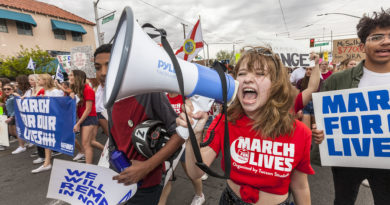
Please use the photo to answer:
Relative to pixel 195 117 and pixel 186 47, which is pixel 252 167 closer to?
pixel 195 117

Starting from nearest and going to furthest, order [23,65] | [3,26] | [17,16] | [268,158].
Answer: [268,158] → [23,65] → [3,26] → [17,16]

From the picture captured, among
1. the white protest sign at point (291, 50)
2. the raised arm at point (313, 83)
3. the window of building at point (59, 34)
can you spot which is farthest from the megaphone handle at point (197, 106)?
the window of building at point (59, 34)

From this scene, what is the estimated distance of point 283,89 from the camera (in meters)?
1.08

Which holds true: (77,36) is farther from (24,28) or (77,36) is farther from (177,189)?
(177,189)

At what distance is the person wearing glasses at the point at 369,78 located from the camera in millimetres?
1336

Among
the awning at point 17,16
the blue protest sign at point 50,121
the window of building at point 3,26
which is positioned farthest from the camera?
the window of building at point 3,26

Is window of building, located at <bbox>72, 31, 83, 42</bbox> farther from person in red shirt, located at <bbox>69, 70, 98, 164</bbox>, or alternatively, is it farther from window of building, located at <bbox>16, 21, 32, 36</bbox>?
person in red shirt, located at <bbox>69, 70, 98, 164</bbox>

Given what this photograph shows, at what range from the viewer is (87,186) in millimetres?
1232

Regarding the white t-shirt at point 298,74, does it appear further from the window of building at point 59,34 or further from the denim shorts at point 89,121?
the window of building at point 59,34

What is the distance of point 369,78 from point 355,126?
372 mm

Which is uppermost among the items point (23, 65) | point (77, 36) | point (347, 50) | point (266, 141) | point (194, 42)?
point (77, 36)

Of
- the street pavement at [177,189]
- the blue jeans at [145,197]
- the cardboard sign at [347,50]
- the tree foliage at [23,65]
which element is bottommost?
the street pavement at [177,189]

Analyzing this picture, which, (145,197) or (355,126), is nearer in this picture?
(145,197)

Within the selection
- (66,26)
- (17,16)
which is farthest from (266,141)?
(66,26)
